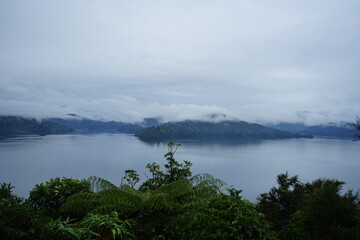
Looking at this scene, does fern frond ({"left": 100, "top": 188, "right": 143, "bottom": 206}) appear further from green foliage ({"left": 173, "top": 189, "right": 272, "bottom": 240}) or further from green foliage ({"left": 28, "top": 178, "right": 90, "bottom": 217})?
green foliage ({"left": 28, "top": 178, "right": 90, "bottom": 217})

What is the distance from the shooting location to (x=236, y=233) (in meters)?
2.82

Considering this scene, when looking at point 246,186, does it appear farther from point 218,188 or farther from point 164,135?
point 164,135

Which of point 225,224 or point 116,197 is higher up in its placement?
point 225,224

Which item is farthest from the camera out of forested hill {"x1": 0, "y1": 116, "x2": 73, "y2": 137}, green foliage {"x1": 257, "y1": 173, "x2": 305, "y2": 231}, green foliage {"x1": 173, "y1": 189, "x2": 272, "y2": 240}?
forested hill {"x1": 0, "y1": 116, "x2": 73, "y2": 137}

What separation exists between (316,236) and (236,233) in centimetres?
123

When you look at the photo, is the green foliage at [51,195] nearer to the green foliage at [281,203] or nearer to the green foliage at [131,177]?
the green foliage at [131,177]

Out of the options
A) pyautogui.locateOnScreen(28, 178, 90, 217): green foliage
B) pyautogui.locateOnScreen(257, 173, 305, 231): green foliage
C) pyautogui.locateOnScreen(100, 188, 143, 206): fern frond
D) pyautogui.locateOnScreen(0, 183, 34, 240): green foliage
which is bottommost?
pyautogui.locateOnScreen(257, 173, 305, 231): green foliage

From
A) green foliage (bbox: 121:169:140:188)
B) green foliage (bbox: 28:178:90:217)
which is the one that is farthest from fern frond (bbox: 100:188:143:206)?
green foliage (bbox: 121:169:140:188)

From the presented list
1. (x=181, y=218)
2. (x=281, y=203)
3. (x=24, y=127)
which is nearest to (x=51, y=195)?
(x=181, y=218)

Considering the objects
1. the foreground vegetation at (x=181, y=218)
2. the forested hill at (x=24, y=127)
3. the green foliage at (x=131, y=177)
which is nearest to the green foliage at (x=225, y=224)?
the foreground vegetation at (x=181, y=218)

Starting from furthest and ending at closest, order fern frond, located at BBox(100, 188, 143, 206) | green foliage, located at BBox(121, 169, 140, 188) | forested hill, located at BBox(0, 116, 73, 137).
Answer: forested hill, located at BBox(0, 116, 73, 137) < green foliage, located at BBox(121, 169, 140, 188) < fern frond, located at BBox(100, 188, 143, 206)

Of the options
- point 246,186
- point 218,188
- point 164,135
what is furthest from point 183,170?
point 164,135

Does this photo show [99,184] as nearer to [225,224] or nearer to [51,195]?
[51,195]

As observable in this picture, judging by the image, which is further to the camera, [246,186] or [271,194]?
[246,186]
